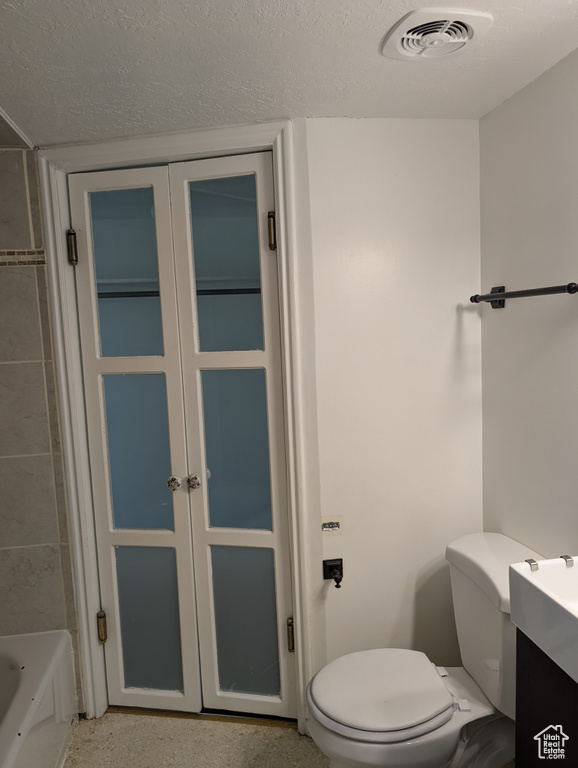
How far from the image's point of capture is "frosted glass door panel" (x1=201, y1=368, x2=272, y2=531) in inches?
77.4

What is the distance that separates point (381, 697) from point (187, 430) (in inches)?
42.3

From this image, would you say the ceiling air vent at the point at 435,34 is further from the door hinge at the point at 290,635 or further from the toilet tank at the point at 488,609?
the door hinge at the point at 290,635

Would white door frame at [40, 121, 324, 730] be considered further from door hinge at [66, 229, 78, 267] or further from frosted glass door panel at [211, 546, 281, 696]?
frosted glass door panel at [211, 546, 281, 696]

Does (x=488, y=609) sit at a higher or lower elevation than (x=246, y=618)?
higher

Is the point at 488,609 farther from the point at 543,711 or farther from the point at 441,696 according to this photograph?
the point at 543,711

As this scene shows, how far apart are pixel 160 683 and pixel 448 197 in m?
2.14

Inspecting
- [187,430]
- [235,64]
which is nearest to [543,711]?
[187,430]

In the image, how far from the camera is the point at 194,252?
195 cm

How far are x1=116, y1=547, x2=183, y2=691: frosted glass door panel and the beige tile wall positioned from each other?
7.8 inches

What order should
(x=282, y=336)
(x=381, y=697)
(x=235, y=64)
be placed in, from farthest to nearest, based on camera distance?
(x=282, y=336) < (x=381, y=697) < (x=235, y=64)

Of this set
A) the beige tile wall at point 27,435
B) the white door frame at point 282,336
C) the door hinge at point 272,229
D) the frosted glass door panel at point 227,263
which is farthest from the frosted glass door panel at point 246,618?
the door hinge at point 272,229

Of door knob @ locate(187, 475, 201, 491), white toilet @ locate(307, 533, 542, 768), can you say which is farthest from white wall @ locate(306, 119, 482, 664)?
door knob @ locate(187, 475, 201, 491)

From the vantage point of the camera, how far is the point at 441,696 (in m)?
1.52

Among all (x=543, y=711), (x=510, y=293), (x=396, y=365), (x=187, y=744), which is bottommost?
(x=187, y=744)
